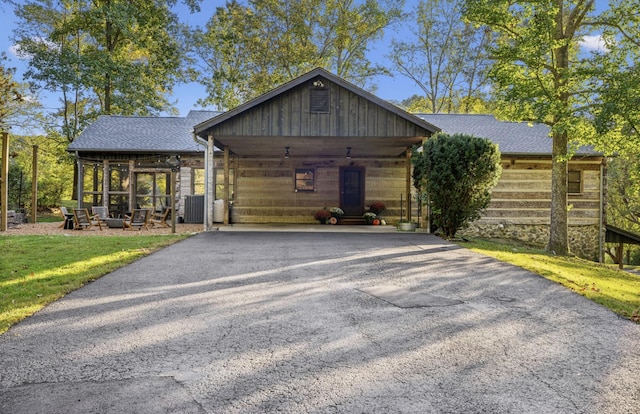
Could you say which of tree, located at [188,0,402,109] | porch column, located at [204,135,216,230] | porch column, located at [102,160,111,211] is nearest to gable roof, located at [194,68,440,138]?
porch column, located at [204,135,216,230]

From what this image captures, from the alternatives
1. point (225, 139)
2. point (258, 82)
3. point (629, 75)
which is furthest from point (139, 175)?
point (629, 75)

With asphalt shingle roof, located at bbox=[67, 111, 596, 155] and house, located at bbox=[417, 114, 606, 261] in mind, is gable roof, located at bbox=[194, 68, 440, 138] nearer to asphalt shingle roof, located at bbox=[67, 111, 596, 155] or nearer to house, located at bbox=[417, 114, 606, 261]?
asphalt shingle roof, located at bbox=[67, 111, 596, 155]

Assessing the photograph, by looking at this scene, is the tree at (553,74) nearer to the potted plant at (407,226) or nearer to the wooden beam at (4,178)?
the potted plant at (407,226)

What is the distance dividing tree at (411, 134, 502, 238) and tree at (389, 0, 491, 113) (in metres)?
20.7

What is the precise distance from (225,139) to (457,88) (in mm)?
23255

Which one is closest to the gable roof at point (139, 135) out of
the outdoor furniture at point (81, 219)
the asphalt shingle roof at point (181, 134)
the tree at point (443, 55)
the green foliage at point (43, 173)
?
the asphalt shingle roof at point (181, 134)

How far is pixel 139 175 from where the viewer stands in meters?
20.1

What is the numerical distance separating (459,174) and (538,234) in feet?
28.4

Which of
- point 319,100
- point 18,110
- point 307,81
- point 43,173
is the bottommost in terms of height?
point 43,173

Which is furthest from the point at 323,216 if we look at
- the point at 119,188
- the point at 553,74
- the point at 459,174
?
the point at 119,188

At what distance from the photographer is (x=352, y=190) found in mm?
17969

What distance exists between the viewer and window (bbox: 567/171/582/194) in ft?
56.4

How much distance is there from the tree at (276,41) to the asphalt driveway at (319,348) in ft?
79.8

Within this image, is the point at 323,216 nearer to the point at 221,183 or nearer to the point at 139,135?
the point at 221,183
